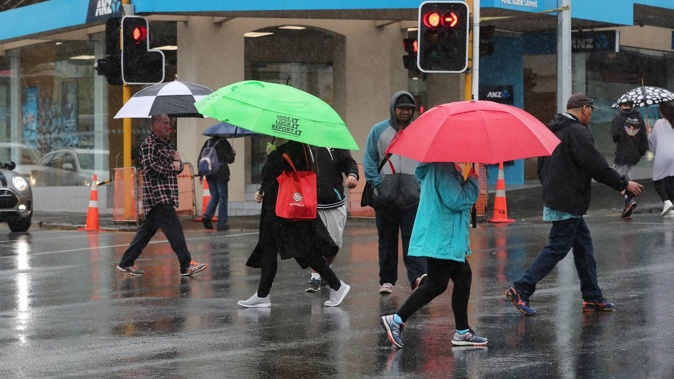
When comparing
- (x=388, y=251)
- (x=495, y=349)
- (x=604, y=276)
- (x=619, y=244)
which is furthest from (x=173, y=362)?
(x=619, y=244)

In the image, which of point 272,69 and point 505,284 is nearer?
Result: point 505,284

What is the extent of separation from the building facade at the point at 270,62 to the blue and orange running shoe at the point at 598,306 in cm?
1250

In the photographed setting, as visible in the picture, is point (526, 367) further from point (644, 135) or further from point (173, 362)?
point (644, 135)

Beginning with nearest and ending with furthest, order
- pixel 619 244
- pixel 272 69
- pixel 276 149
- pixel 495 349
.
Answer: pixel 495 349 < pixel 276 149 < pixel 619 244 < pixel 272 69

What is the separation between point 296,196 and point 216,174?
9.34 meters

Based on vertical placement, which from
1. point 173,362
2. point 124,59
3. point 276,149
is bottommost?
point 173,362

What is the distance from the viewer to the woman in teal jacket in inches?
312

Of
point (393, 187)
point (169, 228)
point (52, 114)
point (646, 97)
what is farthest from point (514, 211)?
point (52, 114)

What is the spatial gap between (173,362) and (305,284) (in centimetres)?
406

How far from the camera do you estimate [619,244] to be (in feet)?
47.3

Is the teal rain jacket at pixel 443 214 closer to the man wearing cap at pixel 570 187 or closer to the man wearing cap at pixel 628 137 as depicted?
the man wearing cap at pixel 570 187

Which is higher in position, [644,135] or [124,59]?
[124,59]

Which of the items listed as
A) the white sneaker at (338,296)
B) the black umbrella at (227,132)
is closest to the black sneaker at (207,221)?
the black umbrella at (227,132)

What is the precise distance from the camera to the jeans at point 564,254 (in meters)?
9.21
